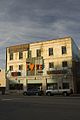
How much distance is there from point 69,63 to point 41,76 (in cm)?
726

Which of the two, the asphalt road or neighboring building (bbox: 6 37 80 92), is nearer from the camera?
the asphalt road

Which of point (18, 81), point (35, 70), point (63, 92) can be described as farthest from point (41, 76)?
point (63, 92)

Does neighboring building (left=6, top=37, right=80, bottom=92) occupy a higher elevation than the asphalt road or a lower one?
higher

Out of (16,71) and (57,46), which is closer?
(57,46)

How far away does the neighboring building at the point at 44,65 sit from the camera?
5200 cm

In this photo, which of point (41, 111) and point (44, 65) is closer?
point (41, 111)

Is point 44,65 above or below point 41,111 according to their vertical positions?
above

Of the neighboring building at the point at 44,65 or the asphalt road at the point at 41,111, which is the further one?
the neighboring building at the point at 44,65

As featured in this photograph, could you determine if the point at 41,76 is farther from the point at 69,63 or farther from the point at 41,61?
the point at 69,63

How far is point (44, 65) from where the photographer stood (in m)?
55.3

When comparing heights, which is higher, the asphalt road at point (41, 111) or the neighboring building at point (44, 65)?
the neighboring building at point (44, 65)

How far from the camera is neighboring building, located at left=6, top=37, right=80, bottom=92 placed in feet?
171

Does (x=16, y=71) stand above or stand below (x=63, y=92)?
above

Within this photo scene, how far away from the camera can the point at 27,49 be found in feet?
191
